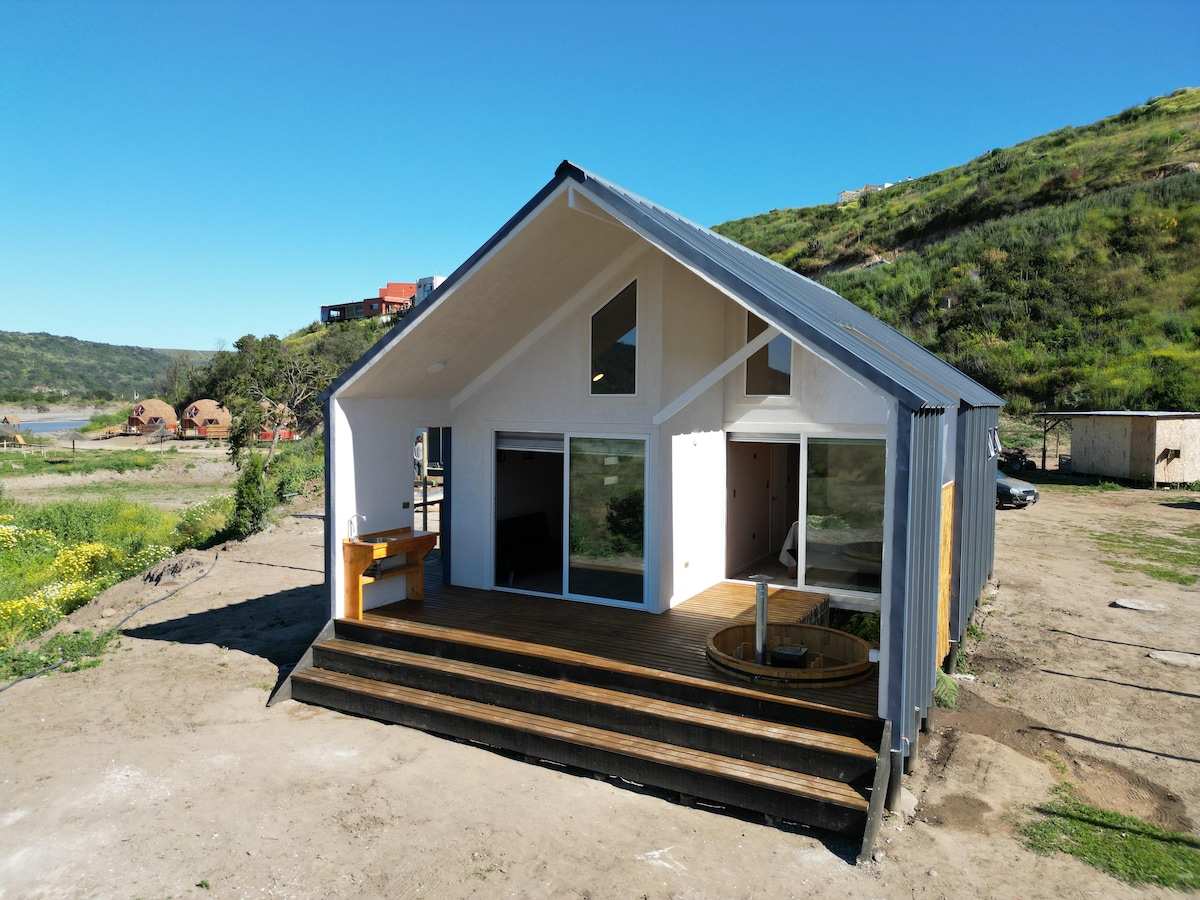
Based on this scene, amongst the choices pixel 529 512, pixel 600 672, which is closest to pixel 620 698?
pixel 600 672

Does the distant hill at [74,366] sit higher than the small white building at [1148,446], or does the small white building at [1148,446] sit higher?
the distant hill at [74,366]

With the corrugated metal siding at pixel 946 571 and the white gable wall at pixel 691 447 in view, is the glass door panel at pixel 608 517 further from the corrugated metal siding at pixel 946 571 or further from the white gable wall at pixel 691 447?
the corrugated metal siding at pixel 946 571

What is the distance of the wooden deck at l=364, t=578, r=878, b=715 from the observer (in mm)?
6250

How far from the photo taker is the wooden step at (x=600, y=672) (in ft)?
17.5

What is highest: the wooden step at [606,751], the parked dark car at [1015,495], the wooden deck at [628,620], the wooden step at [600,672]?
the parked dark car at [1015,495]

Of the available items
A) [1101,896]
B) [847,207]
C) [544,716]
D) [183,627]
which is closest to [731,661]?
[544,716]

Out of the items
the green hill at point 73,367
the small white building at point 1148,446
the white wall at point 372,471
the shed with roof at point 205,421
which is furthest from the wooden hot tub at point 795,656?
the green hill at point 73,367

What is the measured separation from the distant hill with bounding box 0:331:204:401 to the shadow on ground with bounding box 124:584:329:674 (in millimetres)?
99571

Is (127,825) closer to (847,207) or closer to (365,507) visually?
(365,507)

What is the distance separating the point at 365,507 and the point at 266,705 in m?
2.10

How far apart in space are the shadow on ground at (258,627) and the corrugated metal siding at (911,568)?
5.50 m

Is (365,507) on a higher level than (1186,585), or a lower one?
higher

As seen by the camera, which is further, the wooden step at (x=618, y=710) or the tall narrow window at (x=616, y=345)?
the tall narrow window at (x=616, y=345)

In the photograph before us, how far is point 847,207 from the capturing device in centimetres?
5494
